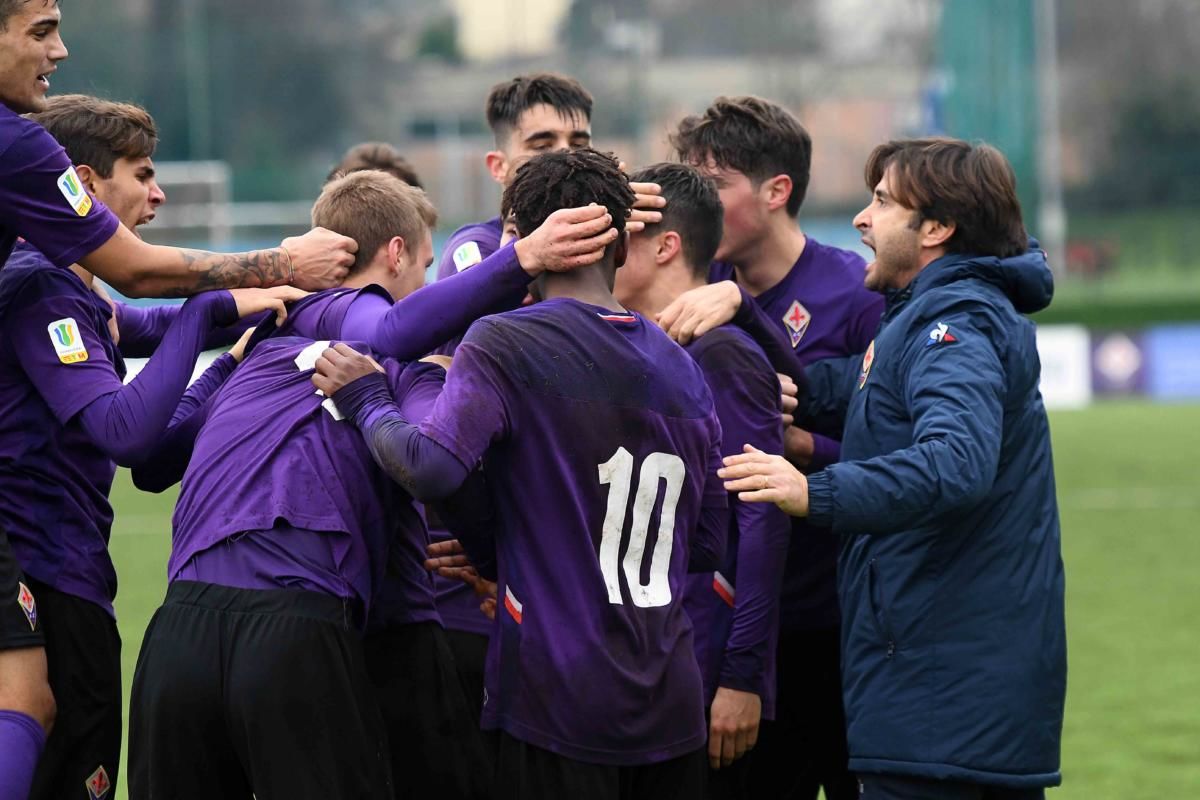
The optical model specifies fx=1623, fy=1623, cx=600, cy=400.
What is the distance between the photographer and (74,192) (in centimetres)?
392

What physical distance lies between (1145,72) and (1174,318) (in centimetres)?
1321

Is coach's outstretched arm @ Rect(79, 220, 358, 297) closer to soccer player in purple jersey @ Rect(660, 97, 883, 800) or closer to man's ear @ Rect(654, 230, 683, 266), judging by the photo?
man's ear @ Rect(654, 230, 683, 266)

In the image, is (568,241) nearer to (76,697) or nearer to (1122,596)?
(76,697)

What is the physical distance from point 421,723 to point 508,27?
2642 centimetres

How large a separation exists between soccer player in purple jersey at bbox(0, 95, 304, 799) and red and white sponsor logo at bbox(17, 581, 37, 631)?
0.25ft

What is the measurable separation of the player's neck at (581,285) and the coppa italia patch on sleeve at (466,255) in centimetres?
120

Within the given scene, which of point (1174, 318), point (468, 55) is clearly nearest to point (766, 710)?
point (1174, 318)

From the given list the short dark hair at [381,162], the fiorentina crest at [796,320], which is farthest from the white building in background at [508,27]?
the fiorentina crest at [796,320]

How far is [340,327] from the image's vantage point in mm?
3939

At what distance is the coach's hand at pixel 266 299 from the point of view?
407cm

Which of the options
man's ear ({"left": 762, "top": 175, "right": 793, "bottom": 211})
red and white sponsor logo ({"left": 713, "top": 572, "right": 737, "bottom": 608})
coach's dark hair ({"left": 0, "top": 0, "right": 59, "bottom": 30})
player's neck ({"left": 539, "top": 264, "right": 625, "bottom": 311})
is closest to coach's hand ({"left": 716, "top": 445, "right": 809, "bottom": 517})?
player's neck ({"left": 539, "top": 264, "right": 625, "bottom": 311})

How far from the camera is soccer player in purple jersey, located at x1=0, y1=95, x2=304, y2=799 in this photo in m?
3.93

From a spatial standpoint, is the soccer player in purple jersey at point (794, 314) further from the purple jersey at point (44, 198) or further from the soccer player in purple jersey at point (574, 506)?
the purple jersey at point (44, 198)

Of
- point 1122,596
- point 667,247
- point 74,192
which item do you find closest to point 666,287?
point 667,247
